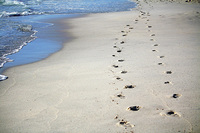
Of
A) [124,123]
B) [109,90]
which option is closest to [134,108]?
[124,123]

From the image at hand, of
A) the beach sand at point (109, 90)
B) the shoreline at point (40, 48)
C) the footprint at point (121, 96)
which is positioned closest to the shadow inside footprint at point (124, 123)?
the beach sand at point (109, 90)

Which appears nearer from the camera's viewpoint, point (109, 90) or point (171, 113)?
point (171, 113)

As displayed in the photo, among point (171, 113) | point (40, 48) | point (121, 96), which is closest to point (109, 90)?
point (121, 96)

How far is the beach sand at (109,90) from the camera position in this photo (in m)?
3.12

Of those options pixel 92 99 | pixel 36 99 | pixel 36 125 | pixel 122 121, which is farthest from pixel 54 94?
pixel 122 121

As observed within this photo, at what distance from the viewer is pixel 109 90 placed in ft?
13.4

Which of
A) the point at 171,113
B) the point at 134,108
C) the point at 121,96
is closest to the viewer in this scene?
the point at 171,113

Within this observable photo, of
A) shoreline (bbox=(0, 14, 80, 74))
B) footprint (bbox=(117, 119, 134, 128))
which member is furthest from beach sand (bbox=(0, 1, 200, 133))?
shoreline (bbox=(0, 14, 80, 74))

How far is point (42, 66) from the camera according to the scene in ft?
18.7

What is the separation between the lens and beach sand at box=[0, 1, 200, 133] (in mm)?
3115

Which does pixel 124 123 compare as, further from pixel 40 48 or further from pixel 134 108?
pixel 40 48

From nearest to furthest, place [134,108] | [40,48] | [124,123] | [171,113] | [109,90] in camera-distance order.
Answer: [124,123]
[171,113]
[134,108]
[109,90]
[40,48]

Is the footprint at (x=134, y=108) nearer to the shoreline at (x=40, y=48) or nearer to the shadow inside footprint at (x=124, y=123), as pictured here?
the shadow inside footprint at (x=124, y=123)

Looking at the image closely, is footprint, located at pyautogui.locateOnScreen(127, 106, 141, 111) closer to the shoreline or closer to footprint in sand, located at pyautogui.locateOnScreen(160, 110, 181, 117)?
footprint in sand, located at pyautogui.locateOnScreen(160, 110, 181, 117)
